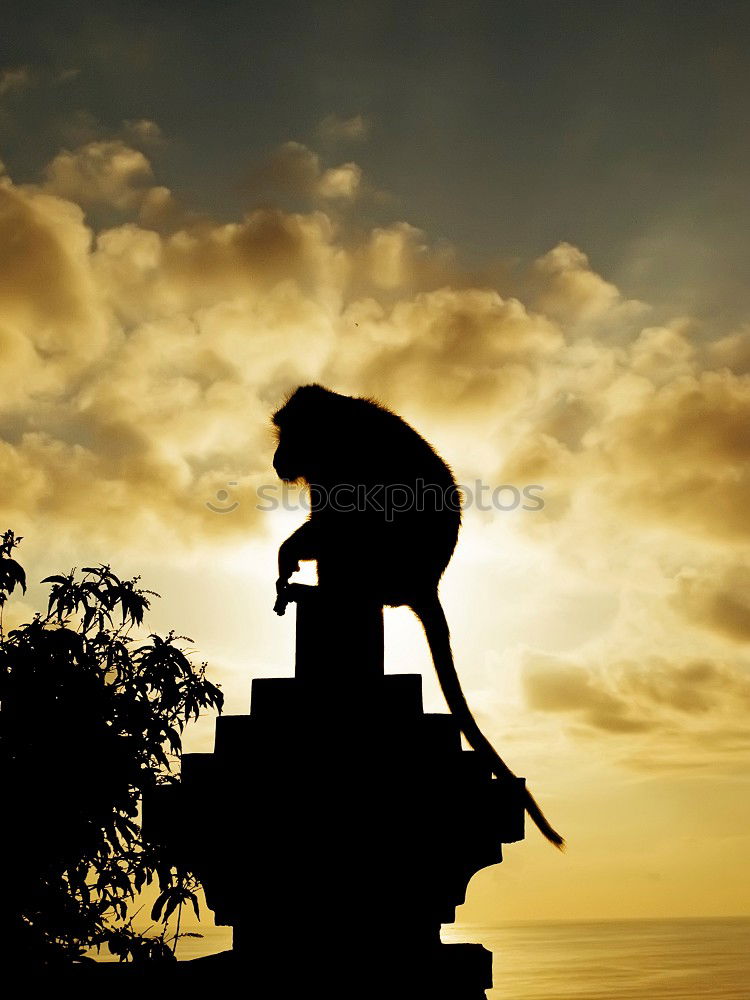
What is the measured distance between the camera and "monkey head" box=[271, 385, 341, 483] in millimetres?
4797

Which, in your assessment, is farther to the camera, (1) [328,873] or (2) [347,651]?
(2) [347,651]

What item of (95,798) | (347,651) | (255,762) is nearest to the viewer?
(255,762)

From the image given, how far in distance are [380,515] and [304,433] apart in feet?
2.55

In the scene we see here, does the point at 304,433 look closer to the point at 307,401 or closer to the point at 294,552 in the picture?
the point at 307,401

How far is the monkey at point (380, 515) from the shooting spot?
4.38 metres

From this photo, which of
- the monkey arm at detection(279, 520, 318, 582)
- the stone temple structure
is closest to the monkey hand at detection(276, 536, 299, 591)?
the monkey arm at detection(279, 520, 318, 582)

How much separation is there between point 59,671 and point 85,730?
1.57ft

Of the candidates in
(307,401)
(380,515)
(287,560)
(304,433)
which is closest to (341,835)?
(287,560)

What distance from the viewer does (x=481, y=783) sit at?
3861mm

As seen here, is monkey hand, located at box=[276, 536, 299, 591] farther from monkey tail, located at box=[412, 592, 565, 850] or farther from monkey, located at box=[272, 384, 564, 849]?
monkey tail, located at box=[412, 592, 565, 850]

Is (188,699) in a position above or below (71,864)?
above

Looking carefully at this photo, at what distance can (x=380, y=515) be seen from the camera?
4.44 meters

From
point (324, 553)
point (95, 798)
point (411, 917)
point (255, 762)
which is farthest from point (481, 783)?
point (95, 798)

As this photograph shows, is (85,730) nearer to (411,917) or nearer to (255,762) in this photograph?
(255,762)
